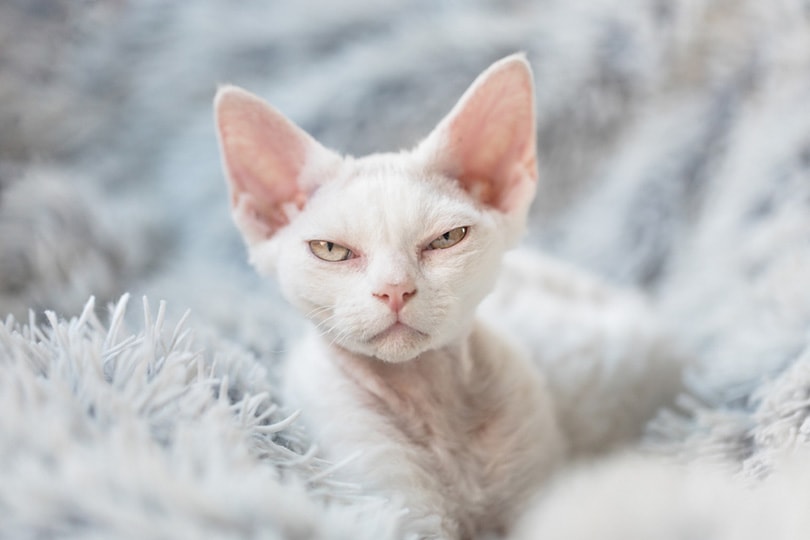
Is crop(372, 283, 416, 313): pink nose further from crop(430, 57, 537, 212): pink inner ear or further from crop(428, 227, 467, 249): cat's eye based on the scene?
crop(430, 57, 537, 212): pink inner ear

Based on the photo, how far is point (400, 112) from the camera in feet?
3.74

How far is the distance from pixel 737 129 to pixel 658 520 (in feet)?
2.26

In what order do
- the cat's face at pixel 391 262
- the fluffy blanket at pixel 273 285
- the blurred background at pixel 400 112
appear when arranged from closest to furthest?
1. the fluffy blanket at pixel 273 285
2. the cat's face at pixel 391 262
3. the blurred background at pixel 400 112

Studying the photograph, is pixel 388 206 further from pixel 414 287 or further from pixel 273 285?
pixel 273 285

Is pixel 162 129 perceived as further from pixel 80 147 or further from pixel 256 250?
pixel 256 250

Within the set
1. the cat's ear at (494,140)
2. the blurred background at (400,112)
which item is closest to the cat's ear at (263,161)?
the cat's ear at (494,140)

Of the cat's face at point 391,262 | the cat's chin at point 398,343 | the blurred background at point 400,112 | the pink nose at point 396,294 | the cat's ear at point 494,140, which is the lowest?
the cat's chin at point 398,343

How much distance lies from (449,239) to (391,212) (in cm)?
6

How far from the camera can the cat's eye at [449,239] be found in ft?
2.12

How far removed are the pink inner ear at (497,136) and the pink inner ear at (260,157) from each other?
14 cm

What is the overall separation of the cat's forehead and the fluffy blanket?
0.54ft

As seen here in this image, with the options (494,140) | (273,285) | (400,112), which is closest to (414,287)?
(494,140)

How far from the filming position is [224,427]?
545 mm

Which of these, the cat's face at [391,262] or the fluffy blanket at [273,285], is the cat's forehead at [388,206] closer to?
the cat's face at [391,262]
